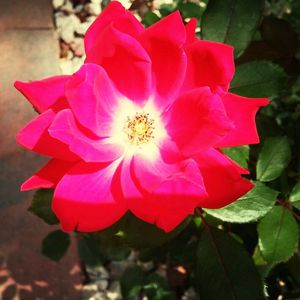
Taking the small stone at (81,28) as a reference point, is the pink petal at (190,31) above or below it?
above

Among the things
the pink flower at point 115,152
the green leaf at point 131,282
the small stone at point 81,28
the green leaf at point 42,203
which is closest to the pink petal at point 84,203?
the pink flower at point 115,152

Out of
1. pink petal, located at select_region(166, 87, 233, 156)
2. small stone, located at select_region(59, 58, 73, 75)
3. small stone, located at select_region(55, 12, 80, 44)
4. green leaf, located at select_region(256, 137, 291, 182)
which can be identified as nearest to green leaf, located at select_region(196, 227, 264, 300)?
green leaf, located at select_region(256, 137, 291, 182)

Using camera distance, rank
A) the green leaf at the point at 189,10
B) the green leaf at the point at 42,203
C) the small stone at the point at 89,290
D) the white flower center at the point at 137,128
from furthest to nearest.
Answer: the small stone at the point at 89,290, the green leaf at the point at 189,10, the green leaf at the point at 42,203, the white flower center at the point at 137,128

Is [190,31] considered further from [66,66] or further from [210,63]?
[66,66]

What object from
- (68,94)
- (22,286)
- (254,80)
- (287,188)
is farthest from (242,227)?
(22,286)

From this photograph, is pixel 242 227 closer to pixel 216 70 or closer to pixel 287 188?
pixel 287 188

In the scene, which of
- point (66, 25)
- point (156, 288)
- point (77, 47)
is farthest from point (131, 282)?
point (66, 25)

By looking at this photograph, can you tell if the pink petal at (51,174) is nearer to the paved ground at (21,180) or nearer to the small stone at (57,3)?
the paved ground at (21,180)
